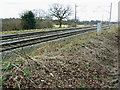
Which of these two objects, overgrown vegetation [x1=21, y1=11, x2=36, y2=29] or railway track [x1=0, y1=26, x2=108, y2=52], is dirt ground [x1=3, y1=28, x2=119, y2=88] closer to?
railway track [x1=0, y1=26, x2=108, y2=52]

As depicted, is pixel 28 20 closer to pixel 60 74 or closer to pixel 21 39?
pixel 21 39

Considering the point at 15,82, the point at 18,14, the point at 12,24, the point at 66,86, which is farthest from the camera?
the point at 18,14

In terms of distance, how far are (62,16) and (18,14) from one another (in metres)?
16.5

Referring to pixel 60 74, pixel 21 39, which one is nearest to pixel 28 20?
pixel 21 39

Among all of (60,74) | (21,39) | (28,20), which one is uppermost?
(28,20)

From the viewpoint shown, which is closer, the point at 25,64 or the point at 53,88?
the point at 53,88

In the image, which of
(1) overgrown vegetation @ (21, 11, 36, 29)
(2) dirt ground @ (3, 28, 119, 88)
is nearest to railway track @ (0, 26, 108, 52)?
(2) dirt ground @ (3, 28, 119, 88)

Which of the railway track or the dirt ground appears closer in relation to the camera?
the dirt ground

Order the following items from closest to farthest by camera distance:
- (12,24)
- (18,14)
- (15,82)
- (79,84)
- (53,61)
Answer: (15,82) < (79,84) < (53,61) < (12,24) < (18,14)

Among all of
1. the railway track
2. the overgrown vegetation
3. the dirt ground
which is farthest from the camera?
the overgrown vegetation

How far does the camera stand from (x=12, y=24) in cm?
2220

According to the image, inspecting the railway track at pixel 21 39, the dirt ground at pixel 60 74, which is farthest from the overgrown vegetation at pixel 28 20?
the dirt ground at pixel 60 74


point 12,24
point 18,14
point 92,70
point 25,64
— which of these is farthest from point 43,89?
point 18,14

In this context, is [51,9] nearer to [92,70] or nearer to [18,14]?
[18,14]
